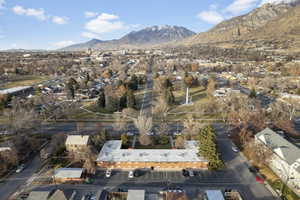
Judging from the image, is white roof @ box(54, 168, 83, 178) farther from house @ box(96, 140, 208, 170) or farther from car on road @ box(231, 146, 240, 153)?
car on road @ box(231, 146, 240, 153)

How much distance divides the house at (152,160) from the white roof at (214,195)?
5875 millimetres

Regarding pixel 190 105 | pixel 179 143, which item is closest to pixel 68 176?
pixel 179 143

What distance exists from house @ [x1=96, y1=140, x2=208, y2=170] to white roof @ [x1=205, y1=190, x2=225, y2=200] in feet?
19.3

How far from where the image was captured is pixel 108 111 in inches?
2188

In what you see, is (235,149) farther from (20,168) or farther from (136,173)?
(20,168)

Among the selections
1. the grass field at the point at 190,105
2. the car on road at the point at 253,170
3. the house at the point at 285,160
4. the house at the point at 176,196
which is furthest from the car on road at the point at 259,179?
the grass field at the point at 190,105

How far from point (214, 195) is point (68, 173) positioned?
21742mm

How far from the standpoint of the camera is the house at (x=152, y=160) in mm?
30438

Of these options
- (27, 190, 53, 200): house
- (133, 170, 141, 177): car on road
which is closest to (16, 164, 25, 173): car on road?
(27, 190, 53, 200): house

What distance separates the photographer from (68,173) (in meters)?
28.0

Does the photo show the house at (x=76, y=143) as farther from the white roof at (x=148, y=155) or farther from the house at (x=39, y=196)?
the house at (x=39, y=196)

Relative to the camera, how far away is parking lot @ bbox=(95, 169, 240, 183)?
91.9ft

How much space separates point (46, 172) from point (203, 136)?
88.3 ft

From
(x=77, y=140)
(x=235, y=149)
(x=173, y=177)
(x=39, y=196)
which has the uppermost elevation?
(x=77, y=140)
